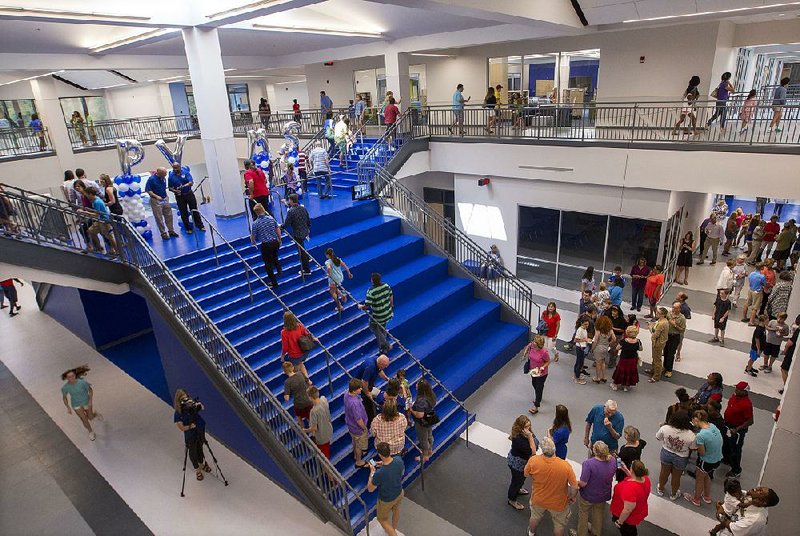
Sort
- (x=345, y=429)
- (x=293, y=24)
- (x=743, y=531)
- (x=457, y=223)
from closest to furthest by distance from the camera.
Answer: (x=743, y=531) → (x=345, y=429) → (x=293, y=24) → (x=457, y=223)

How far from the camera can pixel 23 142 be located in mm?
19719

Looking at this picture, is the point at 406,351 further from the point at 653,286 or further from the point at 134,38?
the point at 134,38

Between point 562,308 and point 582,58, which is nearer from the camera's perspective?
point 562,308

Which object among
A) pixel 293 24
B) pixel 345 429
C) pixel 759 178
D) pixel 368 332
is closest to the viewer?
pixel 345 429

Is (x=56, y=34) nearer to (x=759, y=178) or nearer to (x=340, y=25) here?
(x=340, y=25)

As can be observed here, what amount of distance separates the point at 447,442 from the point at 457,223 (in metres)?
10.6

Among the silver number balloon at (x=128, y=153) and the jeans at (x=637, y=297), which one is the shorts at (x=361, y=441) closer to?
the silver number balloon at (x=128, y=153)

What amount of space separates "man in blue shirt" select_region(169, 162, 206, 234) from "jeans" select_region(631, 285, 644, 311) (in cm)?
1080

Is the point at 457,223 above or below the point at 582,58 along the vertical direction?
below

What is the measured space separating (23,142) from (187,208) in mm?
14209

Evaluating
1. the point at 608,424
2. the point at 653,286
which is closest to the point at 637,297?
the point at 653,286

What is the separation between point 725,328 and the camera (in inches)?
443

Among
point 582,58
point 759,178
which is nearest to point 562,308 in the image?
A: point 759,178

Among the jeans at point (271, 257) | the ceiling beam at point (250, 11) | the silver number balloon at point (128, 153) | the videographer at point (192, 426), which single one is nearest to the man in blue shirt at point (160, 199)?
the silver number balloon at point (128, 153)
